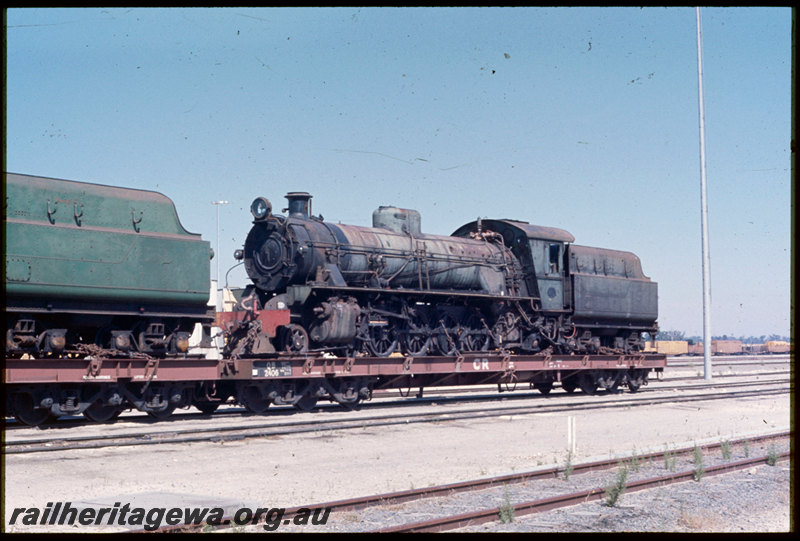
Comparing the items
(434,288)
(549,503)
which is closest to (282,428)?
(549,503)

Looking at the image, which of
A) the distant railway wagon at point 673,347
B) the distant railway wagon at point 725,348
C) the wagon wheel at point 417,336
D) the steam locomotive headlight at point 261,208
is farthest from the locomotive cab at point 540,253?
the distant railway wagon at point 725,348

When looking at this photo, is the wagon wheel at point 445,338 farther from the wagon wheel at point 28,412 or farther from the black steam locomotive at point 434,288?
the wagon wheel at point 28,412

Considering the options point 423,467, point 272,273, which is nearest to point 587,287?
point 272,273

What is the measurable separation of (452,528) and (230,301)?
12.6m

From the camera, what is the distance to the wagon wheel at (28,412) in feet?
48.5

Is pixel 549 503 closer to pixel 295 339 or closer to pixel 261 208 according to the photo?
pixel 295 339

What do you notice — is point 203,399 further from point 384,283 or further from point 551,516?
point 551,516

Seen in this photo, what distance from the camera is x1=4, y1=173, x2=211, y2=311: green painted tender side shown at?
46.7ft

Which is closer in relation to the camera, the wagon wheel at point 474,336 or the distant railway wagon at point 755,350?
the wagon wheel at point 474,336

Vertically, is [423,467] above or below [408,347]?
below

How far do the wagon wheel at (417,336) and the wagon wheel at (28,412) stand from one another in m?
8.57

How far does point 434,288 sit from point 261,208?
5116mm

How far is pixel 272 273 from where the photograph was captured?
62.0ft

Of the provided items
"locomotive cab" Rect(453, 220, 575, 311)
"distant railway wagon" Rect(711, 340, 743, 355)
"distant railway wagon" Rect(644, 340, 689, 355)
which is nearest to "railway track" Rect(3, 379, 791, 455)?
"locomotive cab" Rect(453, 220, 575, 311)
